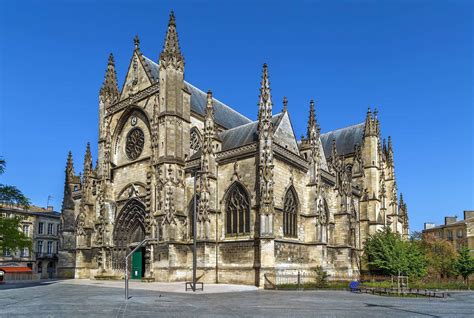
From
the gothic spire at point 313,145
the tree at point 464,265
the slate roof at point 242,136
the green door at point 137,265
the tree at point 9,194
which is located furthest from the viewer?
the tree at point 464,265

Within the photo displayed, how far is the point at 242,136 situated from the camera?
3195 centimetres

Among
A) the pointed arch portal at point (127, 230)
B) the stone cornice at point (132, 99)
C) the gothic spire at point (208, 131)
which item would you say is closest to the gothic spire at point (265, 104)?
the gothic spire at point (208, 131)

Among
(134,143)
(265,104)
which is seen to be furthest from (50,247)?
(265,104)

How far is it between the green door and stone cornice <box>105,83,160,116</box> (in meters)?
11.6

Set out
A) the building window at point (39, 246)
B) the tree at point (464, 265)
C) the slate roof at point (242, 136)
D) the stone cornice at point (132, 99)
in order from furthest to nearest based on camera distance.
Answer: the building window at point (39, 246) < the tree at point (464, 265) < the stone cornice at point (132, 99) < the slate roof at point (242, 136)

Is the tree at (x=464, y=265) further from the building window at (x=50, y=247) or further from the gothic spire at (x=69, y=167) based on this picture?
the building window at (x=50, y=247)

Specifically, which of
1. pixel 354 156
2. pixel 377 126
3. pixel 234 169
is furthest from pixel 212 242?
pixel 377 126

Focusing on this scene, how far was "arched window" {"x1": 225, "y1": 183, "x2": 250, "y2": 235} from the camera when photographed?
2817 centimetres

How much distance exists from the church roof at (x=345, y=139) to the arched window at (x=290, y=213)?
17619mm

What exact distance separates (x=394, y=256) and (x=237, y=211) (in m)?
13.1

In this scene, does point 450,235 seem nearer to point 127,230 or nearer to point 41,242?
point 127,230

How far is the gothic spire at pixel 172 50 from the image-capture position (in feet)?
105

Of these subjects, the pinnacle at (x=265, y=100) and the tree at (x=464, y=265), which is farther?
the tree at (x=464, y=265)

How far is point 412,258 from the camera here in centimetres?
3391
